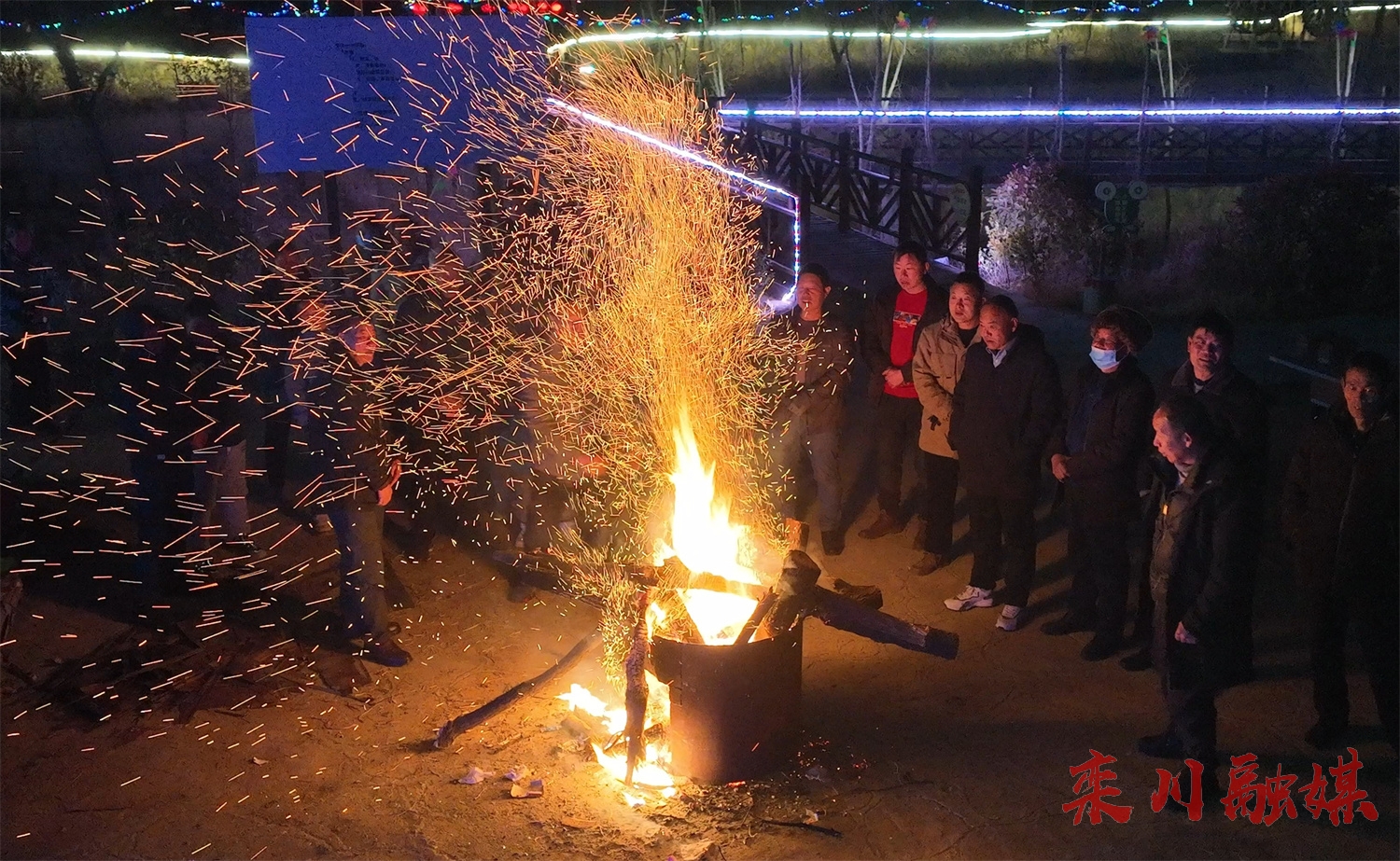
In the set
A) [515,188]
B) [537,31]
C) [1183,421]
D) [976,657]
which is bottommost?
[976,657]

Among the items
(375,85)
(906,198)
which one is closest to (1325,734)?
(375,85)

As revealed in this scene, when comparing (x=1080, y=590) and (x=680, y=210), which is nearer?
(x=1080, y=590)

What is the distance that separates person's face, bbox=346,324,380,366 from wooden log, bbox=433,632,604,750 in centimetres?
197

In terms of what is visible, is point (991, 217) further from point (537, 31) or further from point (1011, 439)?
point (1011, 439)

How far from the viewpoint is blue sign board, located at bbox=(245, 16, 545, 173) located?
814 centimetres

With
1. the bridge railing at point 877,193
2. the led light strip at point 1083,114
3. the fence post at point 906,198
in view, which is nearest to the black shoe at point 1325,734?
the bridge railing at point 877,193

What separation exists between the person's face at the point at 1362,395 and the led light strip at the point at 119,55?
18633 mm

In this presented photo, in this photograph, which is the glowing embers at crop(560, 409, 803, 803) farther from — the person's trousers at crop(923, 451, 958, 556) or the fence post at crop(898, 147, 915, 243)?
the fence post at crop(898, 147, 915, 243)

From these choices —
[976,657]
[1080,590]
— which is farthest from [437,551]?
[1080,590]

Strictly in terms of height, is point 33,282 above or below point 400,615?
above

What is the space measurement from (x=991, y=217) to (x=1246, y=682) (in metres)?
10.2

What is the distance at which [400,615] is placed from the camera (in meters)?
6.80

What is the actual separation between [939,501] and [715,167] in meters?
5.68

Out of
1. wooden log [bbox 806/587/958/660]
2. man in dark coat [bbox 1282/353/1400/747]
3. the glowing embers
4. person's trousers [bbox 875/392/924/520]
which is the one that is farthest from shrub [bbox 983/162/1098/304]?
wooden log [bbox 806/587/958/660]
